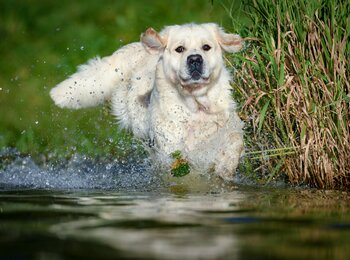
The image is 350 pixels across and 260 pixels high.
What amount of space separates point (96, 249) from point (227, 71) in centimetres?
450

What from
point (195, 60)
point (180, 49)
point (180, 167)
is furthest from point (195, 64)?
point (180, 167)

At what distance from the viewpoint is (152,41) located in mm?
8914

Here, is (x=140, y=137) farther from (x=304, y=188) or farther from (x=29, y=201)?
(x=29, y=201)

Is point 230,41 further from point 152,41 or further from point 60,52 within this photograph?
point 60,52

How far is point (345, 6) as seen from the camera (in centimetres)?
748

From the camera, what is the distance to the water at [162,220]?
176 inches

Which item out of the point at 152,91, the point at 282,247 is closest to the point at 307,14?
the point at 152,91

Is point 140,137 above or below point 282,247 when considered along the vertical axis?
above

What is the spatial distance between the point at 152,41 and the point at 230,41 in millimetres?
762

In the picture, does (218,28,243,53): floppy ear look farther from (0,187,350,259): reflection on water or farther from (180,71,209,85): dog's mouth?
(0,187,350,259): reflection on water

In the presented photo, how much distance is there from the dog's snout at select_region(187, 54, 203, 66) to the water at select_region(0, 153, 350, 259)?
1.02m

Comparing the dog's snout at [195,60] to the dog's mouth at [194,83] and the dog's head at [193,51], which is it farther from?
the dog's mouth at [194,83]

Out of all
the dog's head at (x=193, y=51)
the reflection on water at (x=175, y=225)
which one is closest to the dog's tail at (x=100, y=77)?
the dog's head at (x=193, y=51)

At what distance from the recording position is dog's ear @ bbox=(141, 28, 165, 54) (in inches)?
346
